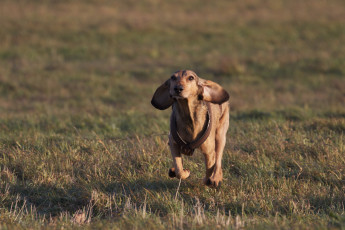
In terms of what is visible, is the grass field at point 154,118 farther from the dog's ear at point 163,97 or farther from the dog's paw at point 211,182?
the dog's ear at point 163,97

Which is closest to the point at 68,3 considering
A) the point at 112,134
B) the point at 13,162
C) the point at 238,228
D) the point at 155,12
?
the point at 155,12

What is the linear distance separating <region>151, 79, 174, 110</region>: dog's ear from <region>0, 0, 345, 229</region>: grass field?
3.15 feet

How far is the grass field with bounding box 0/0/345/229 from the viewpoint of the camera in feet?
16.2

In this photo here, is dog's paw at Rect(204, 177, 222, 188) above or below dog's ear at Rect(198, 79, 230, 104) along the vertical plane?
below

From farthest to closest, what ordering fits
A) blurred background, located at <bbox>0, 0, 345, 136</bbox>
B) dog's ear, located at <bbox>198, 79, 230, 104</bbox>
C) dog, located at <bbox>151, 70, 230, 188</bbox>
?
blurred background, located at <bbox>0, 0, 345, 136</bbox>
dog's ear, located at <bbox>198, 79, 230, 104</bbox>
dog, located at <bbox>151, 70, 230, 188</bbox>

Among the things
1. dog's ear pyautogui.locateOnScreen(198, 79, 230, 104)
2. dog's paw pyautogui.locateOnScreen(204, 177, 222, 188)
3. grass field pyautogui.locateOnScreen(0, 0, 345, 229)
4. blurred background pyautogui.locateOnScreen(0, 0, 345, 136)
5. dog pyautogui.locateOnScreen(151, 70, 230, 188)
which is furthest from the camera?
blurred background pyautogui.locateOnScreen(0, 0, 345, 136)

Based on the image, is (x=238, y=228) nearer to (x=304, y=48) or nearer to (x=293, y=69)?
(x=293, y=69)

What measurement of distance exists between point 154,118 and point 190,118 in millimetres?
4464

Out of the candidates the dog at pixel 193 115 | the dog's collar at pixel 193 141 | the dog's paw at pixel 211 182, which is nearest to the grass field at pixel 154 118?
the dog's paw at pixel 211 182

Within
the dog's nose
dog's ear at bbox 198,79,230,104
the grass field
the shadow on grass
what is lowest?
the shadow on grass

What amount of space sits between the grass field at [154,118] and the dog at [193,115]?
0.35 meters

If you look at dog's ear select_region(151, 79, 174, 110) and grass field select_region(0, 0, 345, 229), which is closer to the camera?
dog's ear select_region(151, 79, 174, 110)

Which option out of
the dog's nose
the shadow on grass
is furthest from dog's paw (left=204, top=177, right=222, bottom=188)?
the shadow on grass

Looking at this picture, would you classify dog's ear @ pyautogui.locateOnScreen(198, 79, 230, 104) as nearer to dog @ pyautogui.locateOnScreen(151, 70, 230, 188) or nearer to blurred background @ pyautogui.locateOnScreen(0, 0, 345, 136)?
dog @ pyautogui.locateOnScreen(151, 70, 230, 188)
